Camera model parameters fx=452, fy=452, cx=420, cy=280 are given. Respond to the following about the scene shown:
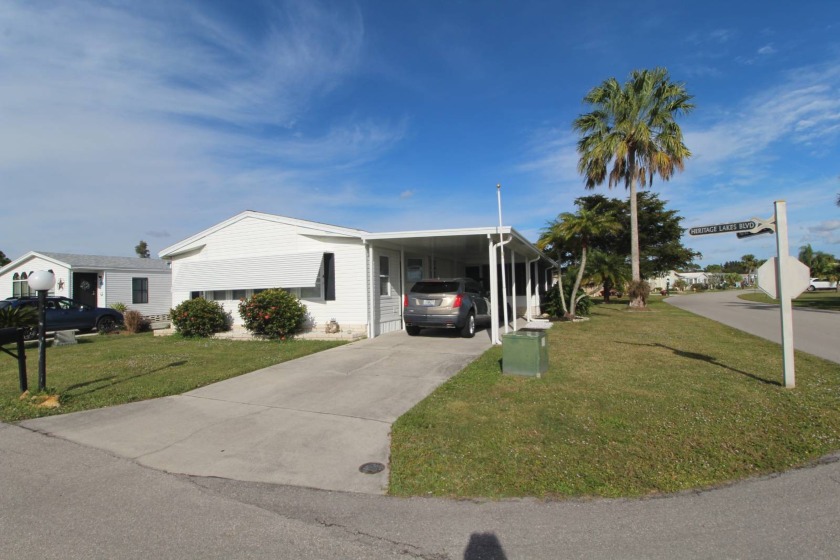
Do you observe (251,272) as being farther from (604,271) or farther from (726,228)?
(604,271)

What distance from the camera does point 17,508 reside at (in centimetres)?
343

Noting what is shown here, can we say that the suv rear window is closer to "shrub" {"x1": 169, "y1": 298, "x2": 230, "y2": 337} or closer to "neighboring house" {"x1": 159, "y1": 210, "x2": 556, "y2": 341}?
"neighboring house" {"x1": 159, "y1": 210, "x2": 556, "y2": 341}

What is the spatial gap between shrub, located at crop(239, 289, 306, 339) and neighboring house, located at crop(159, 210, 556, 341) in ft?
2.13

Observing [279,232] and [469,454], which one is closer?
[469,454]

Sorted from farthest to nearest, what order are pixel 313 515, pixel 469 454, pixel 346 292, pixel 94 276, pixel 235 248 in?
1. pixel 94 276
2. pixel 235 248
3. pixel 346 292
4. pixel 469 454
5. pixel 313 515

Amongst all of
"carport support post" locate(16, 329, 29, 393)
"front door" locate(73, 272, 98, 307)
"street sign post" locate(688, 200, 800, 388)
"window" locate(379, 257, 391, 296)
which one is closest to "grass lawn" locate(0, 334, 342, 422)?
"carport support post" locate(16, 329, 29, 393)

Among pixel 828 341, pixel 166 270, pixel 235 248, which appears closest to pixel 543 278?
pixel 828 341

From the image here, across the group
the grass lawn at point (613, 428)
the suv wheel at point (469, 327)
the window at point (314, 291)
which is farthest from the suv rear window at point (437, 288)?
the grass lawn at point (613, 428)

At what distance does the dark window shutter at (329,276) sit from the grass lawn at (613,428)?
6.31 m

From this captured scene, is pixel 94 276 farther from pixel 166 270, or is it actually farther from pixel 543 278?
pixel 543 278

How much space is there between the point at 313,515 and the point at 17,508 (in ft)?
7.43

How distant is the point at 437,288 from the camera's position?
11.8 meters

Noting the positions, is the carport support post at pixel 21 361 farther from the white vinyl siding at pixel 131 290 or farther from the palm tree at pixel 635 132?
the palm tree at pixel 635 132

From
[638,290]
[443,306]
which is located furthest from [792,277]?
[638,290]
